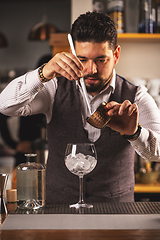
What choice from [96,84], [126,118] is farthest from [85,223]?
[96,84]

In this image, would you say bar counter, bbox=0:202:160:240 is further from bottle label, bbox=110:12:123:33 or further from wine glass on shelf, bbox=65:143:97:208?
bottle label, bbox=110:12:123:33

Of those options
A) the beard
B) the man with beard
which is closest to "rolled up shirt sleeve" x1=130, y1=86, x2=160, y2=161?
the man with beard

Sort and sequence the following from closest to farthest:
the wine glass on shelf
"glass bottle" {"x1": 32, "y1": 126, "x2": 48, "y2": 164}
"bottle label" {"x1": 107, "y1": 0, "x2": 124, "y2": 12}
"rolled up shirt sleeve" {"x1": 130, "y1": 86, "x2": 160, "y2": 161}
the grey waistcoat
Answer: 1. the wine glass on shelf
2. "rolled up shirt sleeve" {"x1": 130, "y1": 86, "x2": 160, "y2": 161}
3. the grey waistcoat
4. "glass bottle" {"x1": 32, "y1": 126, "x2": 48, "y2": 164}
5. "bottle label" {"x1": 107, "y1": 0, "x2": 124, "y2": 12}

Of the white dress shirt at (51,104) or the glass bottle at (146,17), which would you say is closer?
the white dress shirt at (51,104)

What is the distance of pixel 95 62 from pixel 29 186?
663 mm

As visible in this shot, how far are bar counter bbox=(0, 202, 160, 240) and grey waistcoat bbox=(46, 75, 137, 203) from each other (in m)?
0.42

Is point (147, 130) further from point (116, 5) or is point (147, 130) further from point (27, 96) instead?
point (116, 5)

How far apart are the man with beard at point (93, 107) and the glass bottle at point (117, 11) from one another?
0.81m

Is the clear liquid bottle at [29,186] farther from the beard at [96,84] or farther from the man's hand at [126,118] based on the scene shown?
the beard at [96,84]

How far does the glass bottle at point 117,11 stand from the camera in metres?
2.34

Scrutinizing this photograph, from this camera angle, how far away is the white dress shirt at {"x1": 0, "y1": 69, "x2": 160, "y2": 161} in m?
1.33

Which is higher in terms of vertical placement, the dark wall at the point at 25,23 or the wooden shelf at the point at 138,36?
the dark wall at the point at 25,23

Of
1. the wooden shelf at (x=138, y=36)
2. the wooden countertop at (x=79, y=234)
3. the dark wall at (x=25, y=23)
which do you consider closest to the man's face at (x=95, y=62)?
the wooden countertop at (x=79, y=234)

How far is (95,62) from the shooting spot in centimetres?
147
